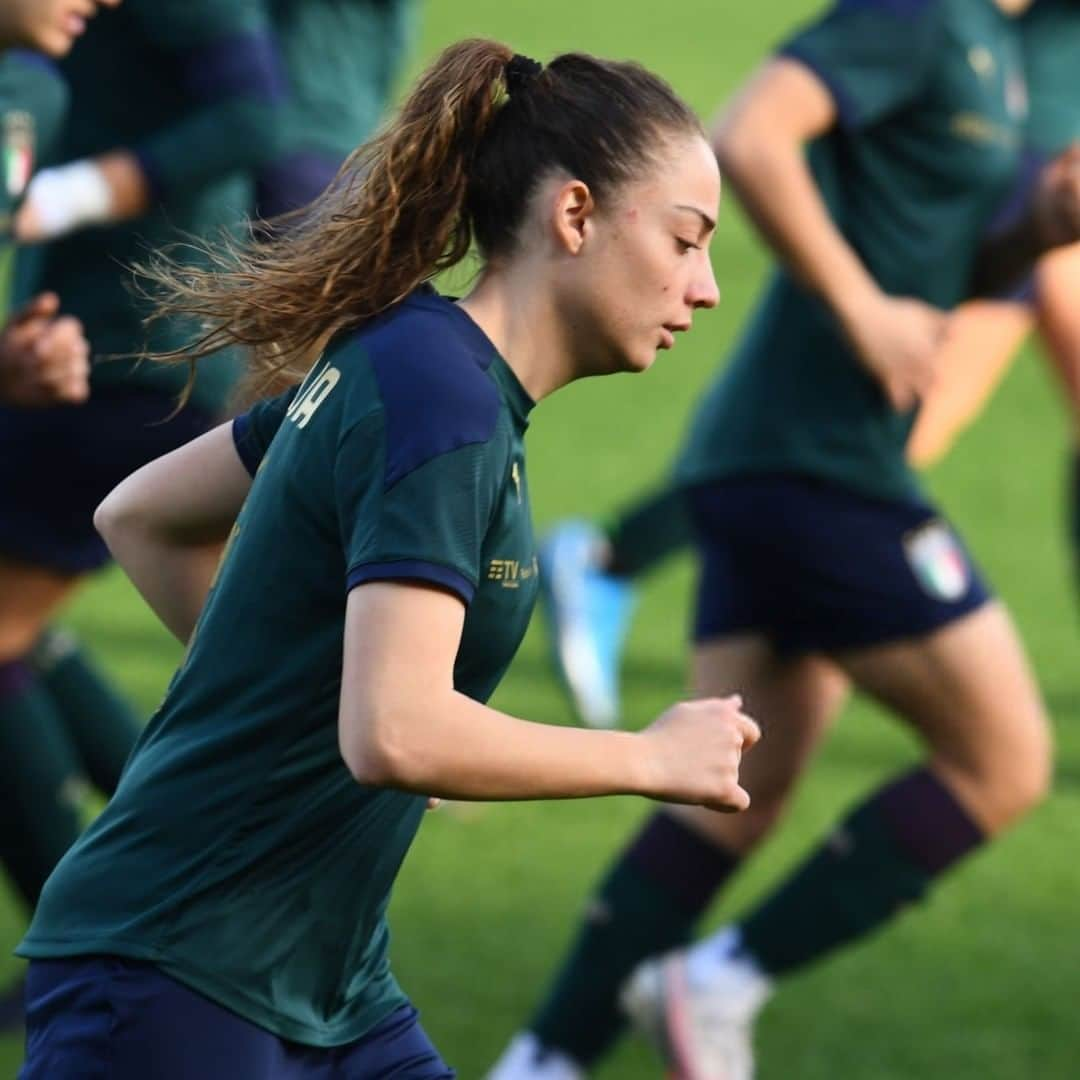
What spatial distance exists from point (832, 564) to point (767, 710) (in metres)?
0.29

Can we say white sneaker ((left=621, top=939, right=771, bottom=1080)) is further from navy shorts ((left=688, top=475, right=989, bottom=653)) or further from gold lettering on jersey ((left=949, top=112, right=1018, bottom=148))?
gold lettering on jersey ((left=949, top=112, right=1018, bottom=148))

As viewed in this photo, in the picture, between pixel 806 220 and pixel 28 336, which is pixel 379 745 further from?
pixel 806 220

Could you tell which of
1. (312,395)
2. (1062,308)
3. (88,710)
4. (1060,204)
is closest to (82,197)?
(88,710)

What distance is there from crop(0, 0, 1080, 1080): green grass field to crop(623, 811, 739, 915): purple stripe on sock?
1.23 feet

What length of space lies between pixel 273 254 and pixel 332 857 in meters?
0.60

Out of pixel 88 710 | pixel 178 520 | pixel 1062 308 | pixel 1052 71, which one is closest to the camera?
pixel 178 520

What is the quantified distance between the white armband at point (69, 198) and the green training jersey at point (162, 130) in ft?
0.29

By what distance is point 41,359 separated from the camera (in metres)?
3.57

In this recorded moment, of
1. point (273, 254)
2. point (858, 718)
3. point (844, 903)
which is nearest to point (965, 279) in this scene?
point (844, 903)

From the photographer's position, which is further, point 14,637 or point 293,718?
point 14,637

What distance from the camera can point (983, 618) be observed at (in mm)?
3896

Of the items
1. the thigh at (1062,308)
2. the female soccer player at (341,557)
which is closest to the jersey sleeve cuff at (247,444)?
the female soccer player at (341,557)

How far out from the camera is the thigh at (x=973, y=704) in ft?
12.6

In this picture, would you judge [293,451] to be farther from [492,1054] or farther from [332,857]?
[492,1054]
